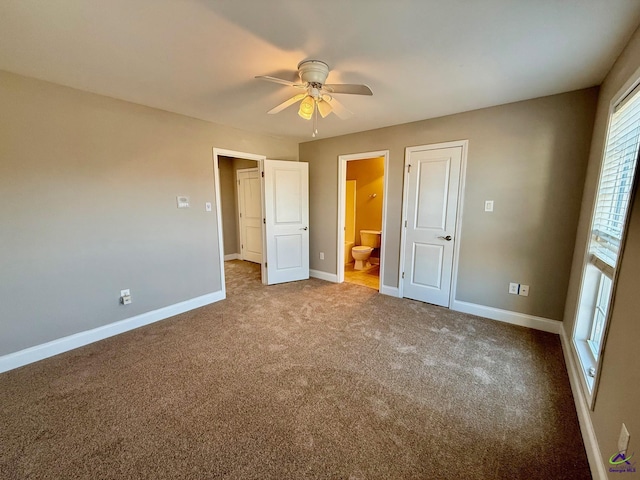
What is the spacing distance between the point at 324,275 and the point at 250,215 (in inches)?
86.4

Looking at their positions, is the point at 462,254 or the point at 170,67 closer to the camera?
the point at 170,67

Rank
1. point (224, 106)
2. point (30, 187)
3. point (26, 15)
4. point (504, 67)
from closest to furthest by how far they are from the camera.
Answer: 1. point (26, 15)
2. point (504, 67)
3. point (30, 187)
4. point (224, 106)

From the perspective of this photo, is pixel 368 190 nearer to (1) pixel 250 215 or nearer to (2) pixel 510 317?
(1) pixel 250 215

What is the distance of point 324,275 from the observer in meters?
4.46

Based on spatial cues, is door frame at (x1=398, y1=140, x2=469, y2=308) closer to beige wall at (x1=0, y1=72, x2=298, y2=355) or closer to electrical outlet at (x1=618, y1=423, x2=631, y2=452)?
electrical outlet at (x1=618, y1=423, x2=631, y2=452)

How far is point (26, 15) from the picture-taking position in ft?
4.54

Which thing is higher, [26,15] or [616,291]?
[26,15]

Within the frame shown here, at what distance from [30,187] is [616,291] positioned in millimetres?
4047

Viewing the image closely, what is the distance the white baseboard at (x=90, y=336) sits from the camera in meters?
2.13

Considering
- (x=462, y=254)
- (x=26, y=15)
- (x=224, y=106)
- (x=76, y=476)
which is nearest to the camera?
(x=76, y=476)

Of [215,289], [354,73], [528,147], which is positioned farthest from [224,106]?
[528,147]

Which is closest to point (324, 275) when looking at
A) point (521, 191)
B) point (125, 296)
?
point (125, 296)

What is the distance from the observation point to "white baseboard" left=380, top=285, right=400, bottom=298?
3.66m

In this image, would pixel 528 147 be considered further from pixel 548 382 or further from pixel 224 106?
pixel 224 106
